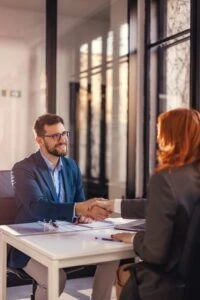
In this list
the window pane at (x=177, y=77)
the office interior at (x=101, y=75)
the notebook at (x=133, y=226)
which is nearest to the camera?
the notebook at (x=133, y=226)

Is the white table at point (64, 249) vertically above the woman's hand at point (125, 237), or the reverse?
the woman's hand at point (125, 237)

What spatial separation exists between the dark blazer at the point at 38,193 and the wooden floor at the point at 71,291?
0.96 metres

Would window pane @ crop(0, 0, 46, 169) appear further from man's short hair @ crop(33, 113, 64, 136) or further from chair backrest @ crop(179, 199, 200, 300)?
chair backrest @ crop(179, 199, 200, 300)

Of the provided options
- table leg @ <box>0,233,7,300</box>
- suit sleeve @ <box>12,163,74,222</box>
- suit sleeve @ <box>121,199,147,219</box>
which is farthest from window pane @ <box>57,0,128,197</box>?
table leg @ <box>0,233,7,300</box>

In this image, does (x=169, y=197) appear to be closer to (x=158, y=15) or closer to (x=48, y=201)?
(x=48, y=201)

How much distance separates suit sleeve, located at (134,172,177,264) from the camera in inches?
68.3

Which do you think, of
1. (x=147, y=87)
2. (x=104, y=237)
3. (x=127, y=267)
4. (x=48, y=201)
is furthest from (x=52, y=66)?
(x=127, y=267)

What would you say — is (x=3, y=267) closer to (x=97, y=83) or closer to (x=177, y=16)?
(x=177, y=16)

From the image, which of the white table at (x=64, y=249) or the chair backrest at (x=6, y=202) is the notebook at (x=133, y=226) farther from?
the chair backrest at (x=6, y=202)

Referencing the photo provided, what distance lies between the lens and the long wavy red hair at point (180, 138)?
184 cm

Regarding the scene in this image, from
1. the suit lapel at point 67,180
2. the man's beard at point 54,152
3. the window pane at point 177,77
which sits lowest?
the suit lapel at point 67,180

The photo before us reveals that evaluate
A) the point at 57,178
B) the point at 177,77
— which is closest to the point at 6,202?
the point at 57,178

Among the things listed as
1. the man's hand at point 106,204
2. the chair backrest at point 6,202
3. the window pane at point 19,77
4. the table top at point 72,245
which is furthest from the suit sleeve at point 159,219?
the window pane at point 19,77

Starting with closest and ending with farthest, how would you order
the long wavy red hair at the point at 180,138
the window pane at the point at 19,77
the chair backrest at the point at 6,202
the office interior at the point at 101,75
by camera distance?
1. the long wavy red hair at the point at 180,138
2. the chair backrest at the point at 6,202
3. the office interior at the point at 101,75
4. the window pane at the point at 19,77
